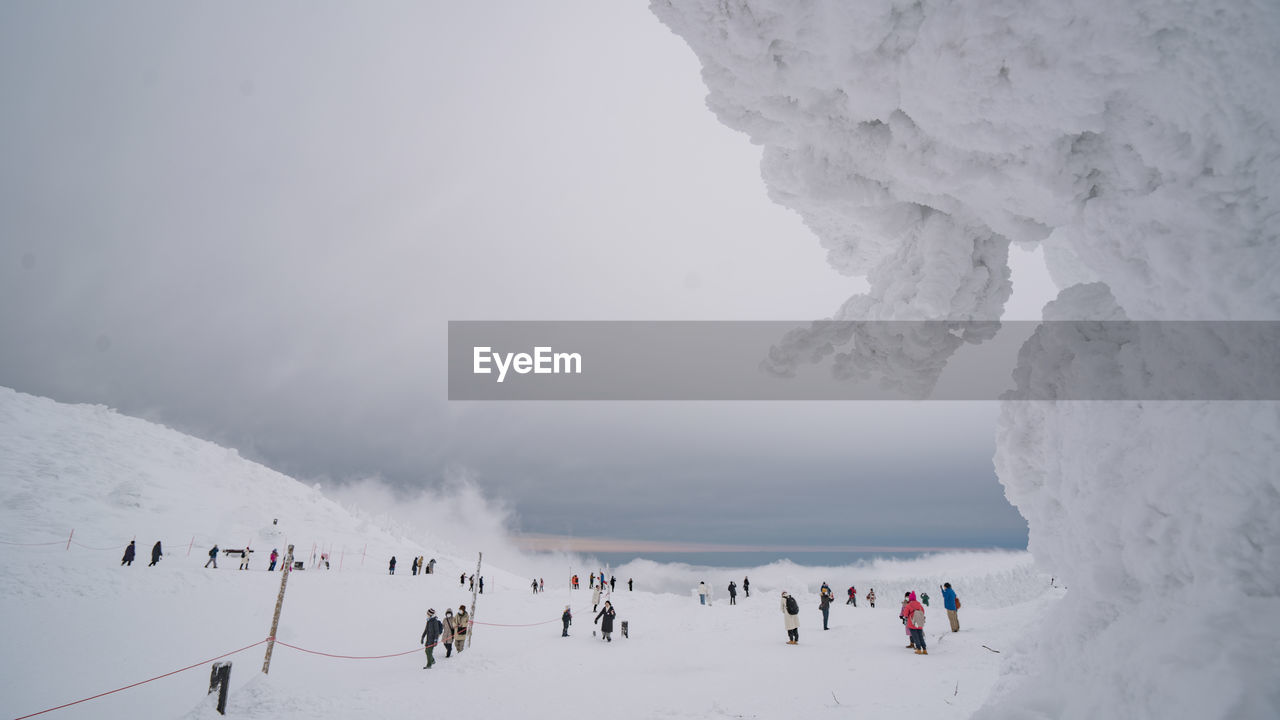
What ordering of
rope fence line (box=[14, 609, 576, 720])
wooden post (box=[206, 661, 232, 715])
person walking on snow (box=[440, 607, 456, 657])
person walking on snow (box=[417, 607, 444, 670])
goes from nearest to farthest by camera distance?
wooden post (box=[206, 661, 232, 715]) → rope fence line (box=[14, 609, 576, 720]) → person walking on snow (box=[417, 607, 444, 670]) → person walking on snow (box=[440, 607, 456, 657])

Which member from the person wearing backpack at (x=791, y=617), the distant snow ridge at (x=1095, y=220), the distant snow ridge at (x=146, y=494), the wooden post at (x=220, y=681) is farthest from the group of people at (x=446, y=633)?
the distant snow ridge at (x=146, y=494)

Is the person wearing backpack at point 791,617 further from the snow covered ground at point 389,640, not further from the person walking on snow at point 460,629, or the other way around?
the person walking on snow at point 460,629

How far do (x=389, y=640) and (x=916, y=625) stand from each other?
725 inches

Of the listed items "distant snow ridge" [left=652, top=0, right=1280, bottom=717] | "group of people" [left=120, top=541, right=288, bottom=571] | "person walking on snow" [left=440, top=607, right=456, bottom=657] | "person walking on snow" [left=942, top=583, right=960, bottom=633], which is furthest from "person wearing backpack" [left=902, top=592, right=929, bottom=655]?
"group of people" [left=120, top=541, right=288, bottom=571]

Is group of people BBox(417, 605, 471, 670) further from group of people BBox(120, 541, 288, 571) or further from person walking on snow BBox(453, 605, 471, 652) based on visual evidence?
group of people BBox(120, 541, 288, 571)

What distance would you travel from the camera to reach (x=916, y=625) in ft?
37.9

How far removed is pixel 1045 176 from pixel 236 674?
69.9 feet

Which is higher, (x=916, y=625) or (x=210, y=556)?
(x=210, y=556)

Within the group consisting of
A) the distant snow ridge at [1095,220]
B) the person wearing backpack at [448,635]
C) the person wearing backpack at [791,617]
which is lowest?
the person wearing backpack at [448,635]

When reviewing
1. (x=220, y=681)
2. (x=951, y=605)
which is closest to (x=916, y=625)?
(x=951, y=605)

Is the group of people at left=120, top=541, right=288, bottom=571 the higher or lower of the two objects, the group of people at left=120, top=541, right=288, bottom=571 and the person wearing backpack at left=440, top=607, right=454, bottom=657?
the higher

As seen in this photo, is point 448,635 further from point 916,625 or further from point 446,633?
point 916,625

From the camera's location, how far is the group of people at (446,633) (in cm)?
1448

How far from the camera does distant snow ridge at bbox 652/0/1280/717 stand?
3.54m
